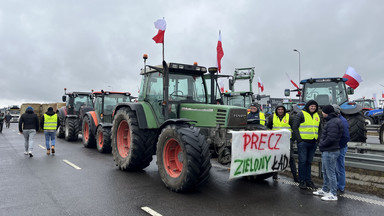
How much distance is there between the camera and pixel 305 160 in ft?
20.2

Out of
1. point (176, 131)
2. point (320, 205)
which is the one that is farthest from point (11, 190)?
point (320, 205)

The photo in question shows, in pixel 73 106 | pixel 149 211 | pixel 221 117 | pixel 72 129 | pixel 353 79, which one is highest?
pixel 353 79

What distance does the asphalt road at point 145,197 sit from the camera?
470cm

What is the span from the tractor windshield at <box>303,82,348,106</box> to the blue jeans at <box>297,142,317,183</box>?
504cm

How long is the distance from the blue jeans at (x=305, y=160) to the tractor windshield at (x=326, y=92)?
504 centimetres

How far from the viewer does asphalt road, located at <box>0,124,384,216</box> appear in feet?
15.4

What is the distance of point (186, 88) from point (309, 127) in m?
2.92

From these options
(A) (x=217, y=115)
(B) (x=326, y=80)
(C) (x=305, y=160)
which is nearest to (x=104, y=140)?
(A) (x=217, y=115)

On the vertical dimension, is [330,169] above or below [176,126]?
below

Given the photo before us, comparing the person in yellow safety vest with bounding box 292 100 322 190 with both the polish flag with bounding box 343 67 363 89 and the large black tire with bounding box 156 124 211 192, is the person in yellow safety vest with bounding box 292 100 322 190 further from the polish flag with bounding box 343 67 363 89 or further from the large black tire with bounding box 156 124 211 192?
the polish flag with bounding box 343 67 363 89

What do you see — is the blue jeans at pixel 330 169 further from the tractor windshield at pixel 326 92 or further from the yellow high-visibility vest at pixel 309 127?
the tractor windshield at pixel 326 92

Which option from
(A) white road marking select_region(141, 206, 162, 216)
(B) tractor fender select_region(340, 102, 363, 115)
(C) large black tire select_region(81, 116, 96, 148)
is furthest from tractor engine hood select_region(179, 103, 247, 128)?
(C) large black tire select_region(81, 116, 96, 148)

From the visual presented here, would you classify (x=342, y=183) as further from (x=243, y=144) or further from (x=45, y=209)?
(x=45, y=209)

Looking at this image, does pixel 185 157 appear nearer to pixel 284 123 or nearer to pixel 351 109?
pixel 284 123
